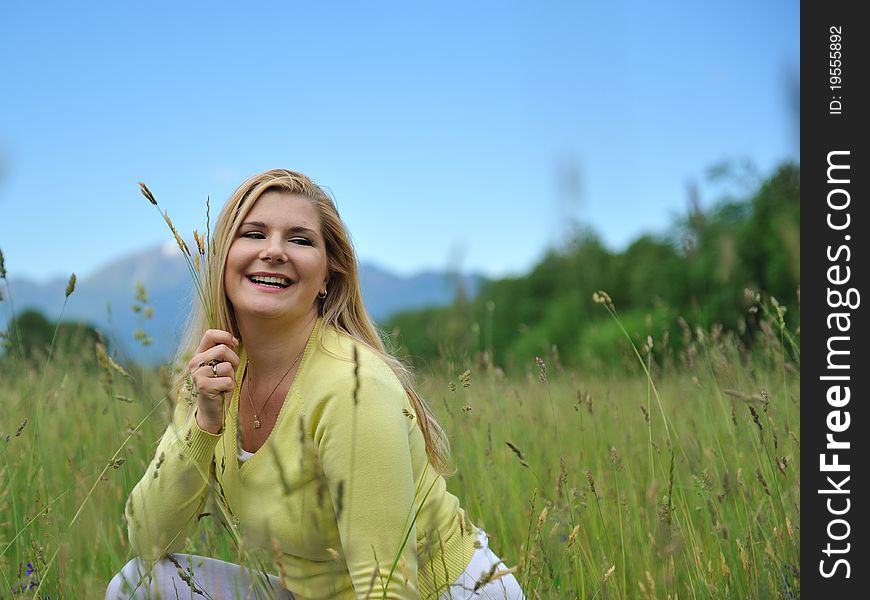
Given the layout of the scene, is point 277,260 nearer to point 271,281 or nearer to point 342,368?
point 271,281

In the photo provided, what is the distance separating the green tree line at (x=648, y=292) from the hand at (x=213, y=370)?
115 centimetres

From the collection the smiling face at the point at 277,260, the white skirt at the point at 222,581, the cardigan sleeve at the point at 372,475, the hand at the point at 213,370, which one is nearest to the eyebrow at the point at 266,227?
the smiling face at the point at 277,260

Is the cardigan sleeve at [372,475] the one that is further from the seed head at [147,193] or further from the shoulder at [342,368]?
the seed head at [147,193]

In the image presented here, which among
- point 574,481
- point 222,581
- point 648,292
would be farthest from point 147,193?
point 648,292

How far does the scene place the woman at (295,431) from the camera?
169 cm

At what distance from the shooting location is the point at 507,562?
244cm

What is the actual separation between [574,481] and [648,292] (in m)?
17.2

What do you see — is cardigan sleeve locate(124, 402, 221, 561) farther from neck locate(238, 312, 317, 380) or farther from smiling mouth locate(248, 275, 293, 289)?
smiling mouth locate(248, 275, 293, 289)

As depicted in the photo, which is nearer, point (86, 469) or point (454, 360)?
point (86, 469)

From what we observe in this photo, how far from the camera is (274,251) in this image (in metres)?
1.95

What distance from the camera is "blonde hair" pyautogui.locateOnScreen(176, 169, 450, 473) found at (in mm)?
2057
